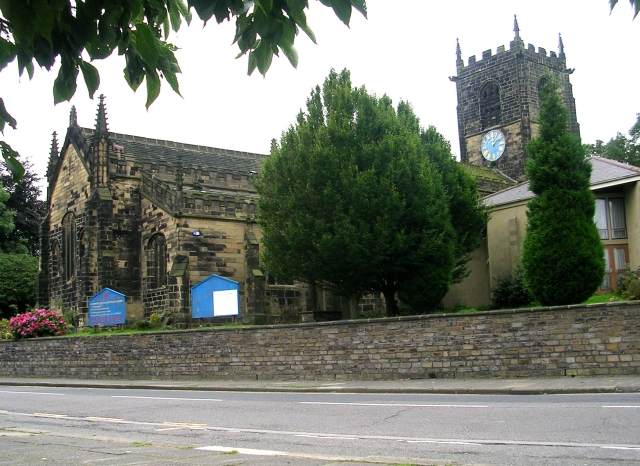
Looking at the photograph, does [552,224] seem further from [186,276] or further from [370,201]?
[186,276]

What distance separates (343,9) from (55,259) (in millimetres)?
39265

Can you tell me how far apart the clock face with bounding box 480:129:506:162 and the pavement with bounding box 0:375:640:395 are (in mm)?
34703

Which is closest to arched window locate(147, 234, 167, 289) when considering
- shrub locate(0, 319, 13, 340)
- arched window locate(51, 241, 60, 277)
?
shrub locate(0, 319, 13, 340)

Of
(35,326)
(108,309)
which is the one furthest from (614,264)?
(35,326)

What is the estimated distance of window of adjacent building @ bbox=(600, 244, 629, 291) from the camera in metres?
26.8

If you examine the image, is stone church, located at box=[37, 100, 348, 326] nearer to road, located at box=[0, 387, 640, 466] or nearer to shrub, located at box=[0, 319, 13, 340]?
shrub, located at box=[0, 319, 13, 340]

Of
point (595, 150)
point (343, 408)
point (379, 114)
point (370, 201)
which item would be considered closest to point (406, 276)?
point (370, 201)

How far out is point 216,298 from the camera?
2494 cm

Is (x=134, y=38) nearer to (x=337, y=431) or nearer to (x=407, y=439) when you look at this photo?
(x=407, y=439)

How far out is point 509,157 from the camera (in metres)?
50.5

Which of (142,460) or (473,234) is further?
(473,234)

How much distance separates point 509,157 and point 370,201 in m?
28.9

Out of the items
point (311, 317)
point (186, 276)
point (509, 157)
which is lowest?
point (311, 317)

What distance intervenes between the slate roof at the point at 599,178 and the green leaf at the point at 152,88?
21.8 meters
